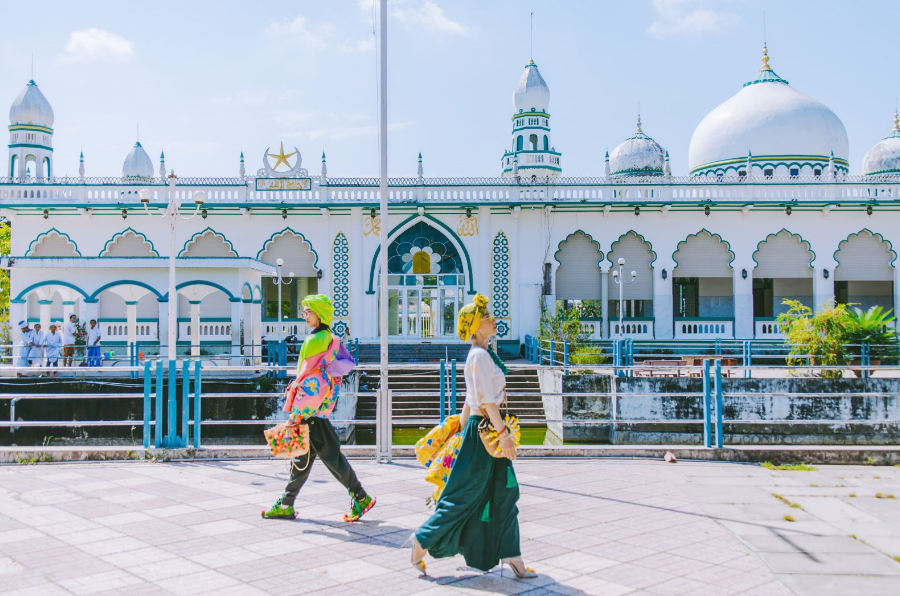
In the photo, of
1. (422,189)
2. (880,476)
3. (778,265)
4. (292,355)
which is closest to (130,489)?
(880,476)

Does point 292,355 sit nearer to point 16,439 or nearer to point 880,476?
point 16,439

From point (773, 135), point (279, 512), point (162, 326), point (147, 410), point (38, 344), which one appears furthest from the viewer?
point (773, 135)

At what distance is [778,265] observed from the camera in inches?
986

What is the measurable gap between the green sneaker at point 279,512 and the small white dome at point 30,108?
26727mm

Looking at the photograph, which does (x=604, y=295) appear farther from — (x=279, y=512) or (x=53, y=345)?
(x=279, y=512)

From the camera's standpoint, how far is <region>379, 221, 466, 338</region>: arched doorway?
2448 centimetres

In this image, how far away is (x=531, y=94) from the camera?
32.8 metres

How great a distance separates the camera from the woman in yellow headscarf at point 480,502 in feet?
15.5

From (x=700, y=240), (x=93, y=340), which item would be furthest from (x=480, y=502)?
(x=700, y=240)

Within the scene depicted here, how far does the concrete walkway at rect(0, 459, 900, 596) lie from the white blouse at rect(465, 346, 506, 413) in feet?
3.51

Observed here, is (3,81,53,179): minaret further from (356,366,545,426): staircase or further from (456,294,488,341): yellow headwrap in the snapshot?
(456,294,488,341): yellow headwrap

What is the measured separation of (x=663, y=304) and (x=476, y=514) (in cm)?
2083

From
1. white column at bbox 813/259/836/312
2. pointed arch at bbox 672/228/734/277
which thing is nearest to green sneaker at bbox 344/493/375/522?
pointed arch at bbox 672/228/734/277

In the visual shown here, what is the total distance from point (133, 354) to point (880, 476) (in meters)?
14.9
